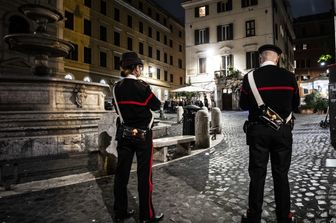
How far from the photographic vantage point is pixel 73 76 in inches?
1209

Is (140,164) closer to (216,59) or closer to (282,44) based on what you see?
(216,59)

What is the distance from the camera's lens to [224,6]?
34.5 m

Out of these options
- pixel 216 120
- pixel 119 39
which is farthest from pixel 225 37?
pixel 216 120

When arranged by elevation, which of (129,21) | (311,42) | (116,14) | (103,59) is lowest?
(103,59)

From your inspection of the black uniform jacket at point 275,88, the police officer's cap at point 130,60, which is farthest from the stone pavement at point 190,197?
the police officer's cap at point 130,60

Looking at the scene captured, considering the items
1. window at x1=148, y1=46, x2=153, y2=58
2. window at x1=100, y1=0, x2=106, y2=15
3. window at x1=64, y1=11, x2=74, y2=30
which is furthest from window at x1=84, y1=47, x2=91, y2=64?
window at x1=148, y1=46, x2=153, y2=58

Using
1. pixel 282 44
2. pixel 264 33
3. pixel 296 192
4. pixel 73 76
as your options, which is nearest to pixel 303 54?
→ pixel 282 44

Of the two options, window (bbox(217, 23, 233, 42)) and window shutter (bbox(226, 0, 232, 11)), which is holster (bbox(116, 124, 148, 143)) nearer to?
window (bbox(217, 23, 233, 42))

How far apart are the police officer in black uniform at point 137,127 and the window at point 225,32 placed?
32621mm

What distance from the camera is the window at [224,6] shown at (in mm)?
34062

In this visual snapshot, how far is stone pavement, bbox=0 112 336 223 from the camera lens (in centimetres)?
341

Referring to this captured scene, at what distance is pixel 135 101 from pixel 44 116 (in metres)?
5.74

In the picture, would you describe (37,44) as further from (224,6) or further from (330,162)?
(224,6)

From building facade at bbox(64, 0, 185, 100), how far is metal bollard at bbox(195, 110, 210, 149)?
81.7ft
